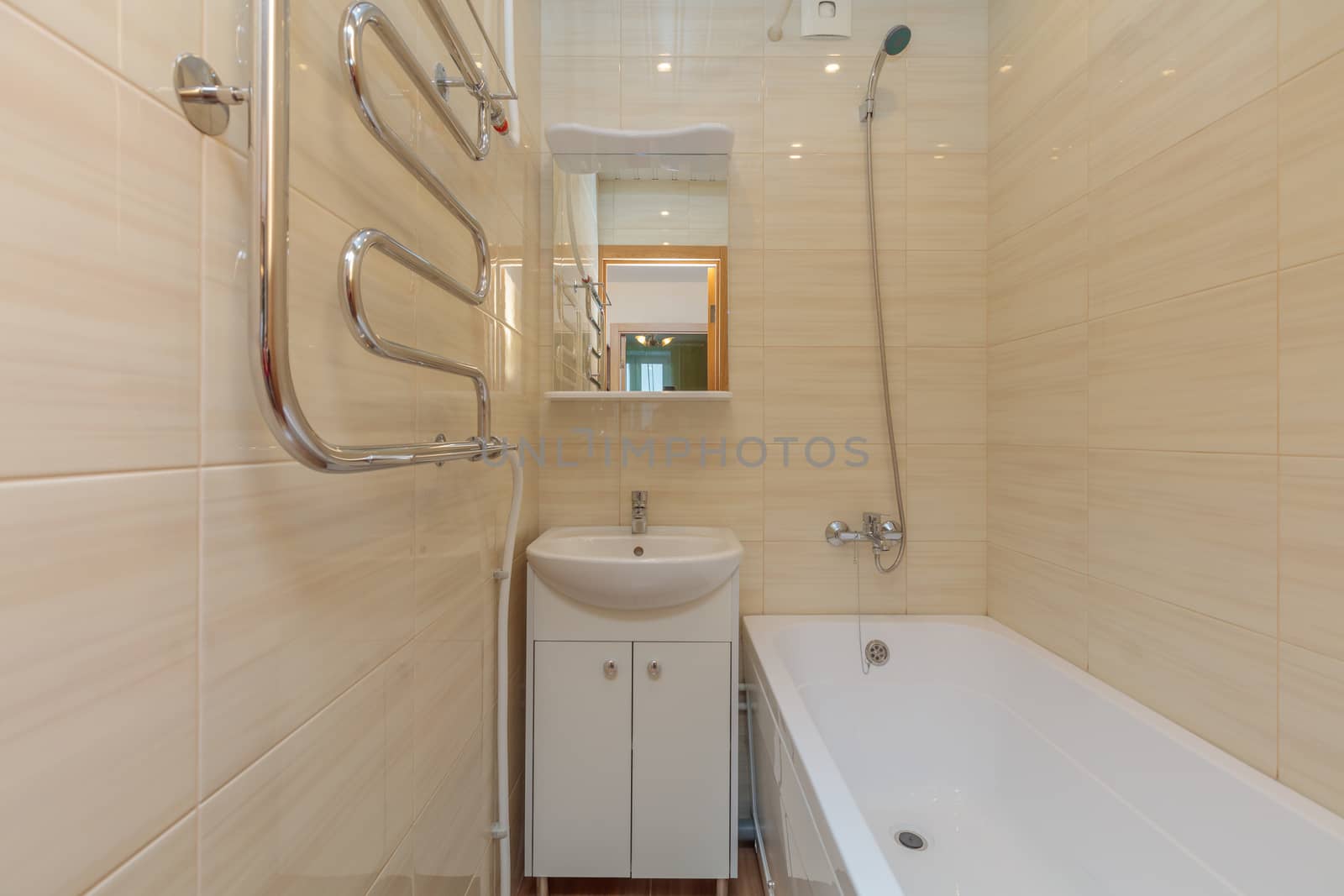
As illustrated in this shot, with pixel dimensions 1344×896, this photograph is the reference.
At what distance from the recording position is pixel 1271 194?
0.84 m

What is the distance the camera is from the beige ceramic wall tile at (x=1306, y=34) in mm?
760

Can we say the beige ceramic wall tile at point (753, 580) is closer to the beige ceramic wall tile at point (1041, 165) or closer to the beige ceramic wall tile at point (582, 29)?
the beige ceramic wall tile at point (1041, 165)

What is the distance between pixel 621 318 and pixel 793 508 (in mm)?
768

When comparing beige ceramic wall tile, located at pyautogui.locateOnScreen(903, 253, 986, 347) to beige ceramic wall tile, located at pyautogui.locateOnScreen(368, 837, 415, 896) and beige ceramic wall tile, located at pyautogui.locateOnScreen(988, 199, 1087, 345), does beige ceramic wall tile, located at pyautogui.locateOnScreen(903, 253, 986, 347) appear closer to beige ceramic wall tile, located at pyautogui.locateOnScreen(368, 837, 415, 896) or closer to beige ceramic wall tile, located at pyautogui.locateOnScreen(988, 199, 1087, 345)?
beige ceramic wall tile, located at pyautogui.locateOnScreen(988, 199, 1087, 345)

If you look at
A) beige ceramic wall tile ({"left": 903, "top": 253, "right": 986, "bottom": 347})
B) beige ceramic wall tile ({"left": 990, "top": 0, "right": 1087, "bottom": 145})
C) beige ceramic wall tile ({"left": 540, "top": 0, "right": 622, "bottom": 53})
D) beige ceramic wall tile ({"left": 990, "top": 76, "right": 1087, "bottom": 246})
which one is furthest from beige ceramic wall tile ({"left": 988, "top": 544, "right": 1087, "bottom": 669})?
beige ceramic wall tile ({"left": 540, "top": 0, "right": 622, "bottom": 53})

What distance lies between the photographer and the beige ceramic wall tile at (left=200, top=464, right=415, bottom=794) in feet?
1.59

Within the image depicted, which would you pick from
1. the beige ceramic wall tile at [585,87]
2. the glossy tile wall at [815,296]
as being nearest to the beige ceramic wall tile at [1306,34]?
the glossy tile wall at [815,296]

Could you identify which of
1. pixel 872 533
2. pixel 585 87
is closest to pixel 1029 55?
pixel 585 87

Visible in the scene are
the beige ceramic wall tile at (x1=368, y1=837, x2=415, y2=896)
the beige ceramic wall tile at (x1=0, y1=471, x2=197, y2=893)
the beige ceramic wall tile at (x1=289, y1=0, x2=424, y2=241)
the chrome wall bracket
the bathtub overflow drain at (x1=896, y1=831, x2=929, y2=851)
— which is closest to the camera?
the beige ceramic wall tile at (x1=0, y1=471, x2=197, y2=893)

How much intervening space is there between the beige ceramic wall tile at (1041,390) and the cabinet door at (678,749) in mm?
955

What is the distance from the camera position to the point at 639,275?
1.64m

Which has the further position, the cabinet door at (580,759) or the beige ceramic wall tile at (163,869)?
the cabinet door at (580,759)

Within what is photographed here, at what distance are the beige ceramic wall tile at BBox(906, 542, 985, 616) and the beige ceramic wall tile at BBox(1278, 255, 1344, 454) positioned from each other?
880 mm

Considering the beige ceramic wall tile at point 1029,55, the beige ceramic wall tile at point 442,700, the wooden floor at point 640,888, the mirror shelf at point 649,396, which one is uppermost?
the beige ceramic wall tile at point 1029,55
